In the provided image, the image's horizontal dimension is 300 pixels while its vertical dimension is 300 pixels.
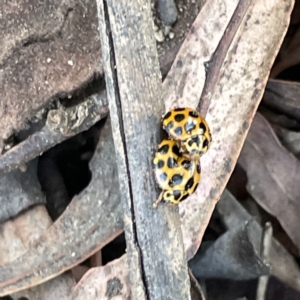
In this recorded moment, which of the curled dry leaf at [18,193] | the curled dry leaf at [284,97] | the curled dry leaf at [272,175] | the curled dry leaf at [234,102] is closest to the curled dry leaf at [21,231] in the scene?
the curled dry leaf at [18,193]

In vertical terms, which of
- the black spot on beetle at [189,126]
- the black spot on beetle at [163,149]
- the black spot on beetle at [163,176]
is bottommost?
the black spot on beetle at [163,176]

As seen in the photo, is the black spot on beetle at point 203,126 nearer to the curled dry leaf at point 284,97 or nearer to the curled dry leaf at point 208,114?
the curled dry leaf at point 208,114

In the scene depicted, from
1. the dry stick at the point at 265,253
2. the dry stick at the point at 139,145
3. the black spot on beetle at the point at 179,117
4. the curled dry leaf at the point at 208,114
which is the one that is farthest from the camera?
the dry stick at the point at 265,253

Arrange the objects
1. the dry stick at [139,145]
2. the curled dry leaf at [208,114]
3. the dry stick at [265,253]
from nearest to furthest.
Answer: the dry stick at [139,145], the curled dry leaf at [208,114], the dry stick at [265,253]

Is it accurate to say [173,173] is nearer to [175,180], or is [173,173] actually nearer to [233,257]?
[175,180]

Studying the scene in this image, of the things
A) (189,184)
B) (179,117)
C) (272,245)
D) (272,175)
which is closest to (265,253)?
(272,245)

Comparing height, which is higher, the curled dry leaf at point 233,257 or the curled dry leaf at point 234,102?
the curled dry leaf at point 234,102
